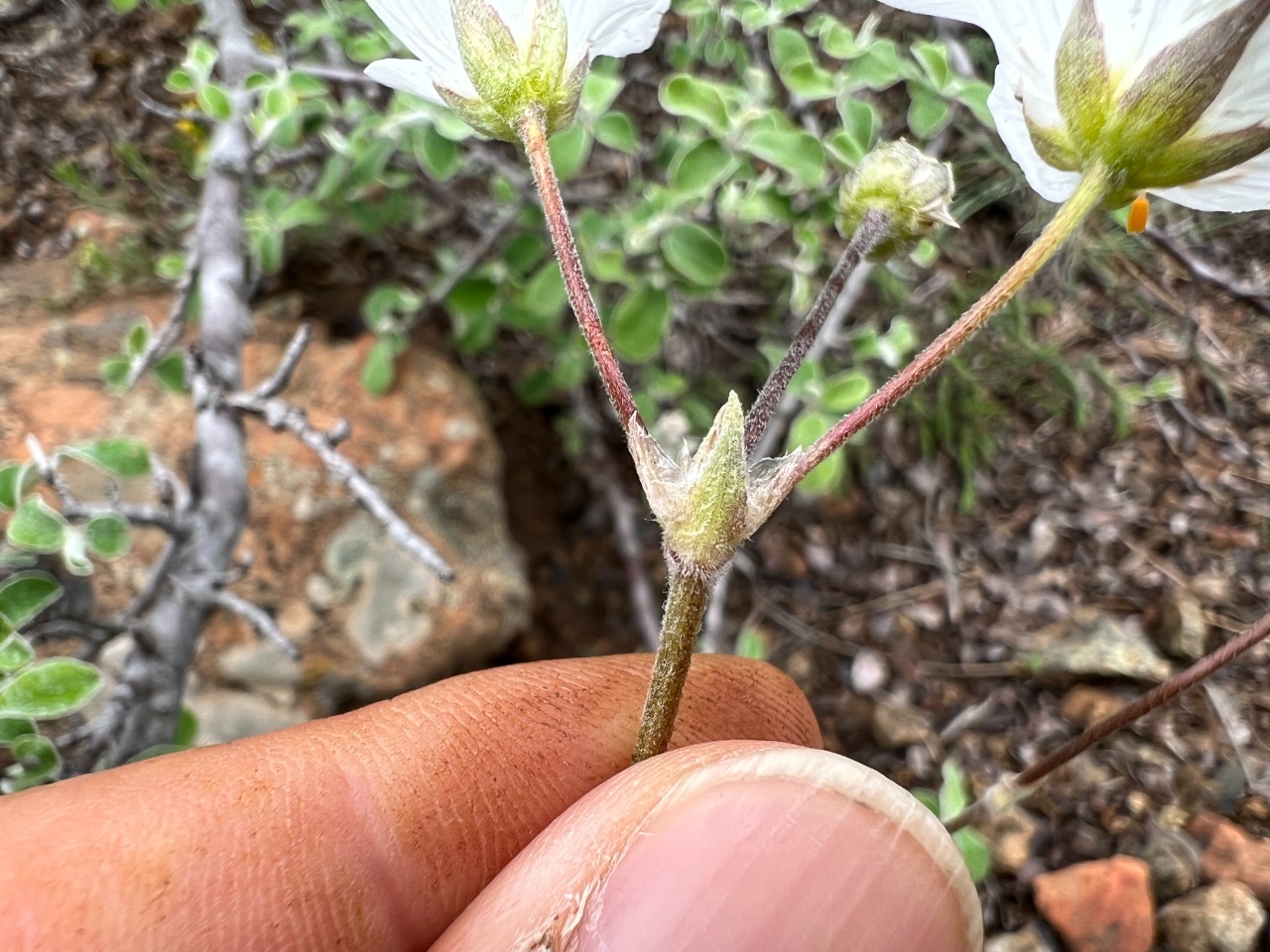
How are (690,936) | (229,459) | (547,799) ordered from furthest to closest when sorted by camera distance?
1. (229,459)
2. (547,799)
3. (690,936)

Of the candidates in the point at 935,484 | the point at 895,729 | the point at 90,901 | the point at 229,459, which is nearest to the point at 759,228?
the point at 935,484

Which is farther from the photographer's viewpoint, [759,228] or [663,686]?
[759,228]

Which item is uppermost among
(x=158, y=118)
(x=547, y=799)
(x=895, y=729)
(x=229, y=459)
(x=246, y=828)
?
(x=158, y=118)

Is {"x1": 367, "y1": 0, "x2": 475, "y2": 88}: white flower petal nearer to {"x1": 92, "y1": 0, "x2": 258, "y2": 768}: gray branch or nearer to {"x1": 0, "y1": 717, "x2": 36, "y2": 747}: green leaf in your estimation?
{"x1": 92, "y1": 0, "x2": 258, "y2": 768}: gray branch

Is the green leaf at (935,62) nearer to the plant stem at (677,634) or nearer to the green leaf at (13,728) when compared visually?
the plant stem at (677,634)

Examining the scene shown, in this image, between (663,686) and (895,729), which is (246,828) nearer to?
(663,686)

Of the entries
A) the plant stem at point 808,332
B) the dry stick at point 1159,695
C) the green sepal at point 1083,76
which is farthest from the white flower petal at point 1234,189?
the dry stick at point 1159,695

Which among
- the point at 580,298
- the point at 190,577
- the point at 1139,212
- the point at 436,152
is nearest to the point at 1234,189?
the point at 1139,212

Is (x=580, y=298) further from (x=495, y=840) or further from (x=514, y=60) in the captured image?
(x=495, y=840)
